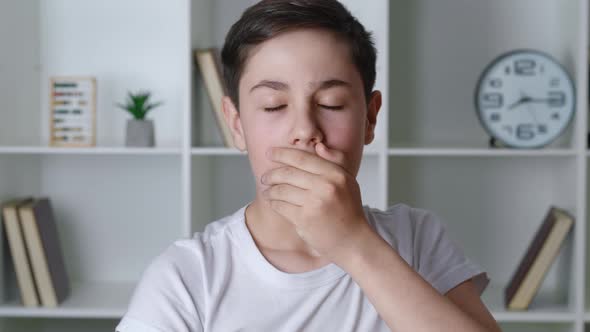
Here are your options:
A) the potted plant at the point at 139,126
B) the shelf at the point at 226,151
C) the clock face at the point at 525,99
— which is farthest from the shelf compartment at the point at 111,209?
the clock face at the point at 525,99

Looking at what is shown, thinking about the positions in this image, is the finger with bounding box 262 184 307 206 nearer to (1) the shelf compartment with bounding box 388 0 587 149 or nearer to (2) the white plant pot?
(2) the white plant pot

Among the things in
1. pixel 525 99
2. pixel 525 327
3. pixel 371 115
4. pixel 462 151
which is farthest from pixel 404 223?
pixel 525 327

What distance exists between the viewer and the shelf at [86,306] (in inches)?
82.5

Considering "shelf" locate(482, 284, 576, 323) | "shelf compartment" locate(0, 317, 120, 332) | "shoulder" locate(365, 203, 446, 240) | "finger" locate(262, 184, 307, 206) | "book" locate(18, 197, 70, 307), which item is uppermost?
"finger" locate(262, 184, 307, 206)

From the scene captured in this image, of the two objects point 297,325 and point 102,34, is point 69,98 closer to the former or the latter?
point 102,34

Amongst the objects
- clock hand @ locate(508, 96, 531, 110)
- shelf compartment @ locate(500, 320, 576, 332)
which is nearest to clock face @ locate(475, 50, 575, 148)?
clock hand @ locate(508, 96, 531, 110)

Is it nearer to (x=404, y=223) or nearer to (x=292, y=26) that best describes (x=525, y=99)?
(x=404, y=223)

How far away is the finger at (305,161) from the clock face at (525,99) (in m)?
1.40

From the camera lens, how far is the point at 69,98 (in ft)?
7.43

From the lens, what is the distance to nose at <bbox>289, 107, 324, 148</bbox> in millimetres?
988

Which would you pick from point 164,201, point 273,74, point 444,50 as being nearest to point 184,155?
point 164,201

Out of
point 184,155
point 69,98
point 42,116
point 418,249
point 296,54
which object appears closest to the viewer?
point 296,54

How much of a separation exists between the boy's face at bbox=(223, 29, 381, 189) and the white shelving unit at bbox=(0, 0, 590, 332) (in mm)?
1276

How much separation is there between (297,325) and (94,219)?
1581mm
